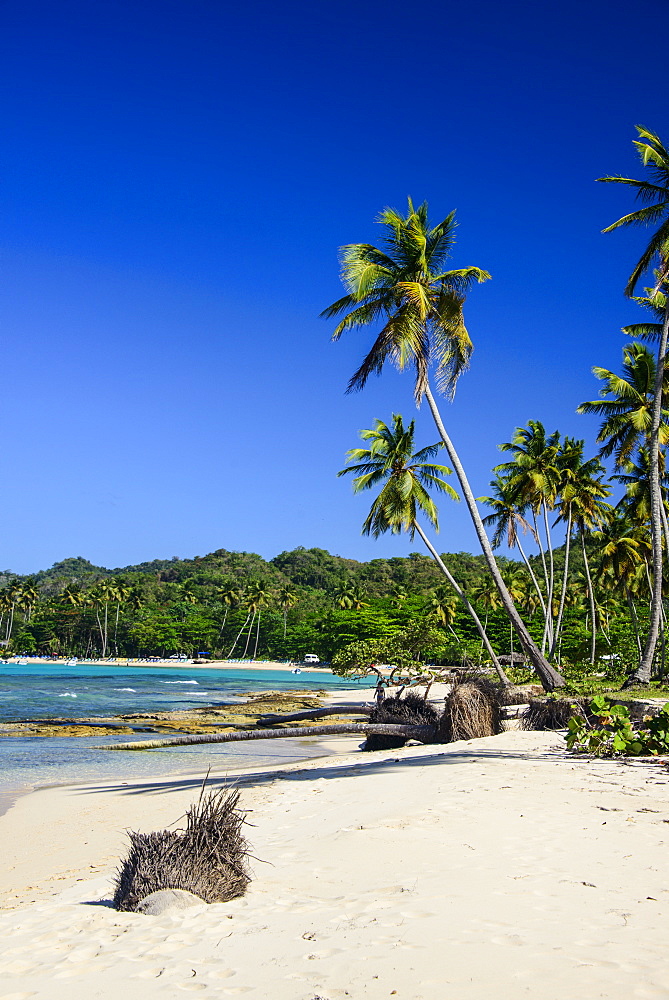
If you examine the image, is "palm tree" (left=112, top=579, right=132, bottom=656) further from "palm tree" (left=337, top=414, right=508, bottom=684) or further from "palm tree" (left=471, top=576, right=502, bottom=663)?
"palm tree" (left=337, top=414, right=508, bottom=684)

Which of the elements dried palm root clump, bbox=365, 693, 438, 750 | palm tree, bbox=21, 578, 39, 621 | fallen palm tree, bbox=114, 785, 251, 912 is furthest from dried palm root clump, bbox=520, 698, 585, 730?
palm tree, bbox=21, 578, 39, 621

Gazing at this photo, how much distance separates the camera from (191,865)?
193 inches

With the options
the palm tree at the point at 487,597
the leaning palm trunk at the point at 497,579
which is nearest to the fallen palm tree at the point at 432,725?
the leaning palm trunk at the point at 497,579

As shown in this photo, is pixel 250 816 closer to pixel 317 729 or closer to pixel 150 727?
pixel 317 729

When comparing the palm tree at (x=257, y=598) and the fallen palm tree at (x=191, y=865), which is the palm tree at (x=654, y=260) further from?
the palm tree at (x=257, y=598)

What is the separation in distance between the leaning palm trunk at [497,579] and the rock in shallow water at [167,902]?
44.1 feet

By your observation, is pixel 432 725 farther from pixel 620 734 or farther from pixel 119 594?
pixel 119 594

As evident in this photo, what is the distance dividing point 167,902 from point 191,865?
281mm

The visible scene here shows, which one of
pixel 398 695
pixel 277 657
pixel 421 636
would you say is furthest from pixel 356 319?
pixel 277 657

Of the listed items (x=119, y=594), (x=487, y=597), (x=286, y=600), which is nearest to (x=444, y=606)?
(x=487, y=597)

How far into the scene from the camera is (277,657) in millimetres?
97188

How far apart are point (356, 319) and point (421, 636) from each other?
21443mm

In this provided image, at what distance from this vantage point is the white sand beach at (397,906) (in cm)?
340

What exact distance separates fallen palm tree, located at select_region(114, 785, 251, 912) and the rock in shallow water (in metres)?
0.02
